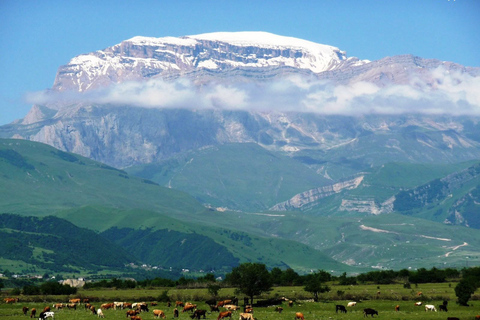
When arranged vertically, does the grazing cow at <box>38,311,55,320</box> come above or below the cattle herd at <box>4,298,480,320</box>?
below

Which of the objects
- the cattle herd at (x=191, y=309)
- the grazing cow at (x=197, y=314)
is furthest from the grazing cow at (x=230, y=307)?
the grazing cow at (x=197, y=314)

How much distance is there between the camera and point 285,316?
518 feet

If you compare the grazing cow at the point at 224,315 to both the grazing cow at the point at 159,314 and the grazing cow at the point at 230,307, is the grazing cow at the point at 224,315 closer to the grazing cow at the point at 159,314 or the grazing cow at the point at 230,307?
the grazing cow at the point at 159,314

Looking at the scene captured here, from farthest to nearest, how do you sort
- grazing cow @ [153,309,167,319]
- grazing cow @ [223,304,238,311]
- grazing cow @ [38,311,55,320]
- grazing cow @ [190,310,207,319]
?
grazing cow @ [223,304,238,311]
grazing cow @ [153,309,167,319]
grazing cow @ [190,310,207,319]
grazing cow @ [38,311,55,320]

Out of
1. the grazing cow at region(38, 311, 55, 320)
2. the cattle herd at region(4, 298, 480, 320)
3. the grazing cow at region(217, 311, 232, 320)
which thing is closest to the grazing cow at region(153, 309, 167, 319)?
the cattle herd at region(4, 298, 480, 320)

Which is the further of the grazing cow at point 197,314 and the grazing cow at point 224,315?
the grazing cow at point 197,314

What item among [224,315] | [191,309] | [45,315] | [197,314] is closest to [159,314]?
[197,314]

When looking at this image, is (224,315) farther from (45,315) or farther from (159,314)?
(45,315)

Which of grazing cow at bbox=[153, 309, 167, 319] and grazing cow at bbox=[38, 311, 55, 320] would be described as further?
grazing cow at bbox=[153, 309, 167, 319]

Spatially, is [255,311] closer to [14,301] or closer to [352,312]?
[352,312]

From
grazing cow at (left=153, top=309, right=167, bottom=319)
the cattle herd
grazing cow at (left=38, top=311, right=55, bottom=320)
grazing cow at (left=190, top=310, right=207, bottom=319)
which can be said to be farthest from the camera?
grazing cow at (left=153, top=309, right=167, bottom=319)

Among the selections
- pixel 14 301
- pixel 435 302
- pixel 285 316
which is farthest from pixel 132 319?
pixel 435 302

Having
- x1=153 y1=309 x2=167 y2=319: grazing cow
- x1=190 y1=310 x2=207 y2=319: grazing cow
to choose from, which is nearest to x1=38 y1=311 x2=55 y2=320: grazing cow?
x1=153 y1=309 x2=167 y2=319: grazing cow

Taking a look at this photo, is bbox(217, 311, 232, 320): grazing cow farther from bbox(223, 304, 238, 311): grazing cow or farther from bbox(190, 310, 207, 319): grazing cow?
bbox(223, 304, 238, 311): grazing cow
